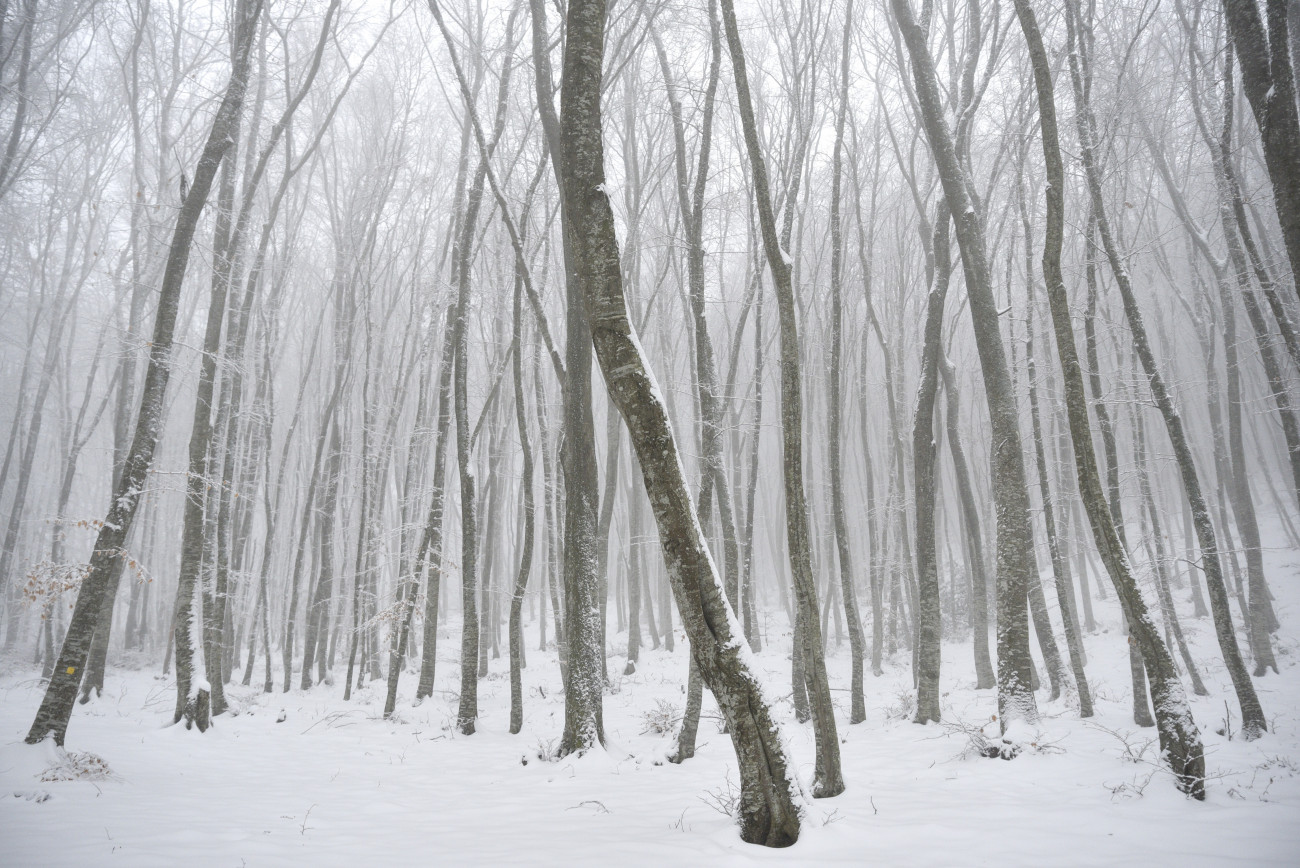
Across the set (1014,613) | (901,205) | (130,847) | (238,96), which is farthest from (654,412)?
(901,205)

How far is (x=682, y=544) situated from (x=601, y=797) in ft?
8.57

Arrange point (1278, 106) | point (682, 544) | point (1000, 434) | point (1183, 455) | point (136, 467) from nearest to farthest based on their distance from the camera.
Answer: point (682, 544) → point (1278, 106) → point (136, 467) → point (1000, 434) → point (1183, 455)

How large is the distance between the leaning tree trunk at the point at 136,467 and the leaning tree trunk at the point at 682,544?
431 centimetres

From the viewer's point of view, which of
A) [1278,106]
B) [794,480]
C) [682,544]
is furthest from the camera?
[794,480]

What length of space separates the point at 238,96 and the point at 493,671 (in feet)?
40.8

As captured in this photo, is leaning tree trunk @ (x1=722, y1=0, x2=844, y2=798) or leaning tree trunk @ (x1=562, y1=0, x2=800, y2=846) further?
leaning tree trunk @ (x1=722, y1=0, x2=844, y2=798)

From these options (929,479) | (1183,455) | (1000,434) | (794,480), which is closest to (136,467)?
(794,480)

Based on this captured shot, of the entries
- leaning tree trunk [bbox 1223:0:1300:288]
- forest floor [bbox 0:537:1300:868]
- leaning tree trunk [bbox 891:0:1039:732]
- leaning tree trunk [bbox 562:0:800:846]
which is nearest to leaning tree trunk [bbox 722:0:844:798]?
forest floor [bbox 0:537:1300:868]

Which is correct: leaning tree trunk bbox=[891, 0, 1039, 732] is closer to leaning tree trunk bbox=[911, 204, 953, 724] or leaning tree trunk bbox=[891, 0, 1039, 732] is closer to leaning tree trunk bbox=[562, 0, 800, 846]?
leaning tree trunk bbox=[911, 204, 953, 724]

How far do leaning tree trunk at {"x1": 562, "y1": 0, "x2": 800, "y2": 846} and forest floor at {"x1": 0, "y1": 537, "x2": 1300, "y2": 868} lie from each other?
0.69 ft

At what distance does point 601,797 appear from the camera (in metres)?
4.15

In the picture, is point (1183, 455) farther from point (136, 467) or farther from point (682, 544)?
point (136, 467)

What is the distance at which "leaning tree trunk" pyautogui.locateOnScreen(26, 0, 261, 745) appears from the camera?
15.1 feet

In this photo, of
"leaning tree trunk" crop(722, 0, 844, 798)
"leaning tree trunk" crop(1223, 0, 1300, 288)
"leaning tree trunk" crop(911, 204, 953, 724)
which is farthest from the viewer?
"leaning tree trunk" crop(911, 204, 953, 724)
